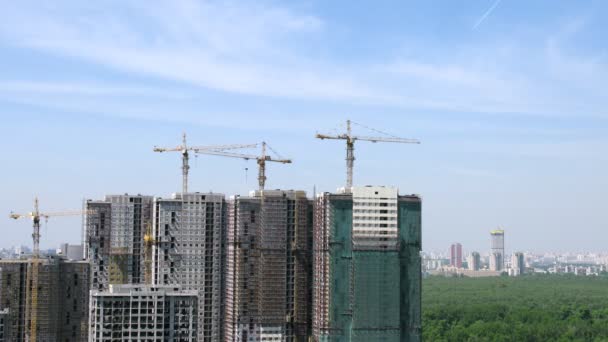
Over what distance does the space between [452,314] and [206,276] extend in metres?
67.1

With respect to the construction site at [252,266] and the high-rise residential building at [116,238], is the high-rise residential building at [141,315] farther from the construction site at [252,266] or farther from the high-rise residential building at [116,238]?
the high-rise residential building at [116,238]

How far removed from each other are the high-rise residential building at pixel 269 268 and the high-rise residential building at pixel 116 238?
8.92 meters

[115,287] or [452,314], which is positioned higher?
[115,287]

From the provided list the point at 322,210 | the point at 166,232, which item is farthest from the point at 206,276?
the point at 322,210

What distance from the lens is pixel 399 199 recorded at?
76.7 meters

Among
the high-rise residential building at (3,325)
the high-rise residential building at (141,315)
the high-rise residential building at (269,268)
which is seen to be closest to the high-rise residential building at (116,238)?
the high-rise residential building at (269,268)

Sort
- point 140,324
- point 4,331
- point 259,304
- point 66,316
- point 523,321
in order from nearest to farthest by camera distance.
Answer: point 140,324 < point 4,331 < point 259,304 < point 66,316 < point 523,321

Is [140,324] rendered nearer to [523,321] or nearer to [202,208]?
[202,208]

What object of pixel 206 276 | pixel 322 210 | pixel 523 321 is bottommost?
pixel 523 321

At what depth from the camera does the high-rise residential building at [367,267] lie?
242ft

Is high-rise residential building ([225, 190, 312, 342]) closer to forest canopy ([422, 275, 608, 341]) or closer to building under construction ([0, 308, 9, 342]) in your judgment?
building under construction ([0, 308, 9, 342])

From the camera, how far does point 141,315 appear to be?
58562mm

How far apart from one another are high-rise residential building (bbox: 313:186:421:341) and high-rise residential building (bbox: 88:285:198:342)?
59.1 feet

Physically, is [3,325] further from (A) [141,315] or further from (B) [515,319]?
(B) [515,319]
